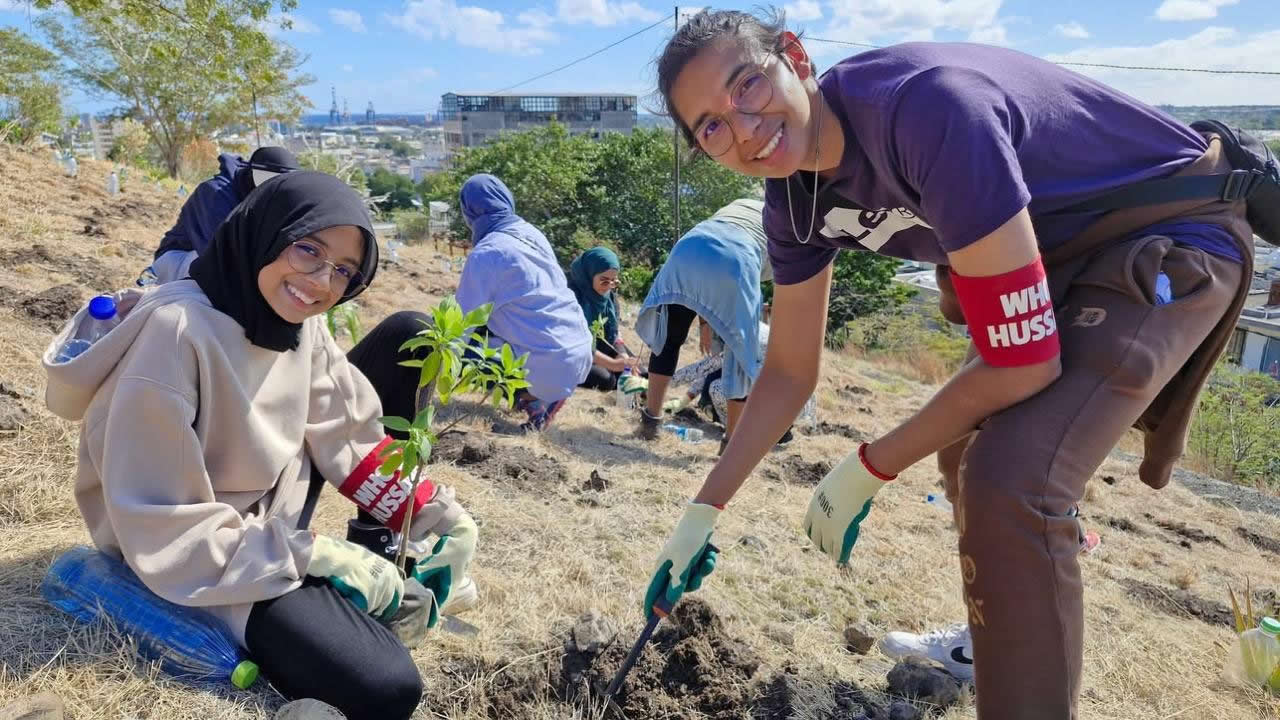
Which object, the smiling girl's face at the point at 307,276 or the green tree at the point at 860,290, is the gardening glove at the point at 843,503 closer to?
the smiling girl's face at the point at 307,276

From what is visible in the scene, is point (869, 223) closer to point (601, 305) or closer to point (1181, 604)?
point (1181, 604)

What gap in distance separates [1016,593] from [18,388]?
3345mm

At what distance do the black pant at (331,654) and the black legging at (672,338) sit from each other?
2.70m

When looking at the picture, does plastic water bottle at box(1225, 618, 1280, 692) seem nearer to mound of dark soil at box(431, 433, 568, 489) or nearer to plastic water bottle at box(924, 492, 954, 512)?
plastic water bottle at box(924, 492, 954, 512)

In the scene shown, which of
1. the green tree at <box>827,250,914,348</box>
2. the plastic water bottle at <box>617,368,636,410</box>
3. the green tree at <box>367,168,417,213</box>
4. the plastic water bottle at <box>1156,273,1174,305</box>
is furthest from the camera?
the green tree at <box>367,168,417,213</box>

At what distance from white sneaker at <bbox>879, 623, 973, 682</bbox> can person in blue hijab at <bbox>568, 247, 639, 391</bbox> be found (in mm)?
3543

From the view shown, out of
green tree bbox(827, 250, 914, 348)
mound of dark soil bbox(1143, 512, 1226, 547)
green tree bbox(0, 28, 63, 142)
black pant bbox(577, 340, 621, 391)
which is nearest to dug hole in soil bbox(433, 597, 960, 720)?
mound of dark soil bbox(1143, 512, 1226, 547)

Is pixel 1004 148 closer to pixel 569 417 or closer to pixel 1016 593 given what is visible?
pixel 1016 593

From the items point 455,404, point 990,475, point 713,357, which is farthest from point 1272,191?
point 455,404

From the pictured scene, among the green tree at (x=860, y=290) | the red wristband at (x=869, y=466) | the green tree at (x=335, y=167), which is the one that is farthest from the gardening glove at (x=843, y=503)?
the green tree at (x=860, y=290)

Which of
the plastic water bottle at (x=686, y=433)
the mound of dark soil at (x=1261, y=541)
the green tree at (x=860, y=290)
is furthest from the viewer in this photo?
the green tree at (x=860, y=290)

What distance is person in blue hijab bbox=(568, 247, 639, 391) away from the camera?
5.63 metres

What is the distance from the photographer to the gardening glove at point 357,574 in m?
1.74

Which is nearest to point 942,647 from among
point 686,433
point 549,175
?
point 686,433
